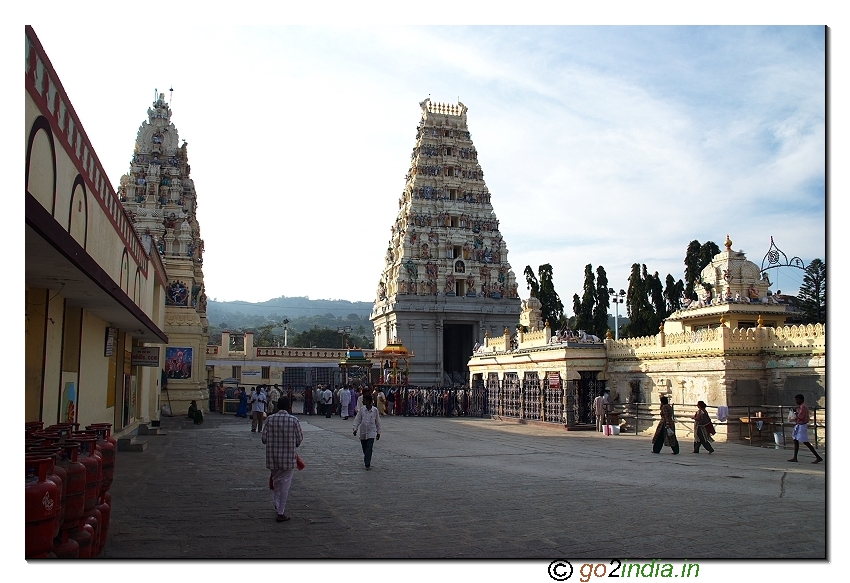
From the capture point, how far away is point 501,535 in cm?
712

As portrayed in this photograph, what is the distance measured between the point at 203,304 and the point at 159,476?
97.0 feet

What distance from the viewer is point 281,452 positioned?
836cm

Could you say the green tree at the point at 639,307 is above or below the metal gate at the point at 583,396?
above

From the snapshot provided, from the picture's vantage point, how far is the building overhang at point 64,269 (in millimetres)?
5444

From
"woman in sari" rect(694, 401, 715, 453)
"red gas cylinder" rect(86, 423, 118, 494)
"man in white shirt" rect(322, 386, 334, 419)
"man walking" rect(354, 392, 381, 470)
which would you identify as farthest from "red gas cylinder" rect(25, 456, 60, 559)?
"man in white shirt" rect(322, 386, 334, 419)

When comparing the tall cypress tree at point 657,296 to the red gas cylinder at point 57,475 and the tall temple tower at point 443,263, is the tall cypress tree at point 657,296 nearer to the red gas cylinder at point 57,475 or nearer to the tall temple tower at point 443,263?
the tall temple tower at point 443,263

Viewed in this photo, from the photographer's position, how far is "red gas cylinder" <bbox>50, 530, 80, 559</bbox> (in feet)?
17.1

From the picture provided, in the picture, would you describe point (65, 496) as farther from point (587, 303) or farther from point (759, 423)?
point (587, 303)

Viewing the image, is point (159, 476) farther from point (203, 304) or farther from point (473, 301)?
point (473, 301)

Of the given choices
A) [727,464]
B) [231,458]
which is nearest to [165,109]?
[231,458]

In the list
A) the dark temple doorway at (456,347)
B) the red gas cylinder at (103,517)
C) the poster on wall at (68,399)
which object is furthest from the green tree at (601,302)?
the red gas cylinder at (103,517)
